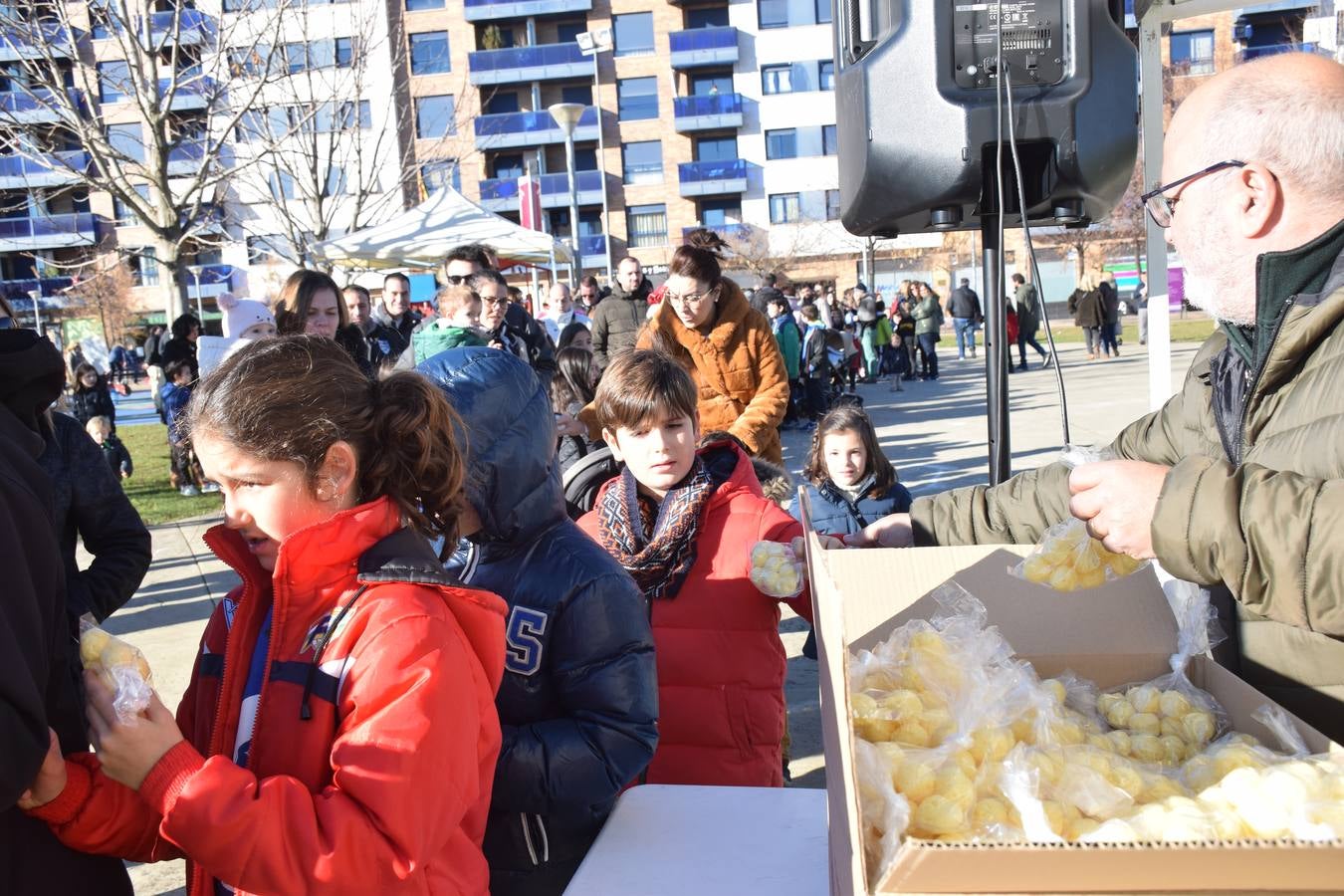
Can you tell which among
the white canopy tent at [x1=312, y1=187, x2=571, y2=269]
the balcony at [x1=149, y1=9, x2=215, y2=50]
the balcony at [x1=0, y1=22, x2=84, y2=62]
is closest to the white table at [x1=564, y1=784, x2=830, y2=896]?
the white canopy tent at [x1=312, y1=187, x2=571, y2=269]

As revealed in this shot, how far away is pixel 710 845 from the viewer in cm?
185

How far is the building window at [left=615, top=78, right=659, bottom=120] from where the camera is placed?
50469 mm

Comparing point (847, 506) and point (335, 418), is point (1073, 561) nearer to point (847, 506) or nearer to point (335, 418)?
point (335, 418)

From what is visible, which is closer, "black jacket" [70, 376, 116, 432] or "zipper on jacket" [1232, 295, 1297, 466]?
"zipper on jacket" [1232, 295, 1297, 466]

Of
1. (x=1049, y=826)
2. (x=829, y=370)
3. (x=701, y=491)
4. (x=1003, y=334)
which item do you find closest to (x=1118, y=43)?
(x=1003, y=334)

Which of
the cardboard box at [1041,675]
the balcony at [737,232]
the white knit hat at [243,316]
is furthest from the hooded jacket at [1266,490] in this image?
the balcony at [737,232]

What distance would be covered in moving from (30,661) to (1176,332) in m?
26.1

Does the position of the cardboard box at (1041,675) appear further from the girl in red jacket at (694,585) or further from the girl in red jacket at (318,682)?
the girl in red jacket at (694,585)

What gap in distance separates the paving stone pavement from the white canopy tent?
428cm

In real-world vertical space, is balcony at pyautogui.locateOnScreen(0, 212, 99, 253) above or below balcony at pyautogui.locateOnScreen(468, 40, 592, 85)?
below

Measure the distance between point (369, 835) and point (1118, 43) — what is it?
2.73 metres

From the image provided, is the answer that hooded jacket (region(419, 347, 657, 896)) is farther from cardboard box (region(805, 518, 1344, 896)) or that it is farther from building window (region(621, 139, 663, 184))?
building window (region(621, 139, 663, 184))

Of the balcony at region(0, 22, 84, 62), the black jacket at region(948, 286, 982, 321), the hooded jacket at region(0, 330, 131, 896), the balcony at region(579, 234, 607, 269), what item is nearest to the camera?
the hooded jacket at region(0, 330, 131, 896)

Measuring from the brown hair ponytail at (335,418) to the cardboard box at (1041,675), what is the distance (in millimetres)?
642
